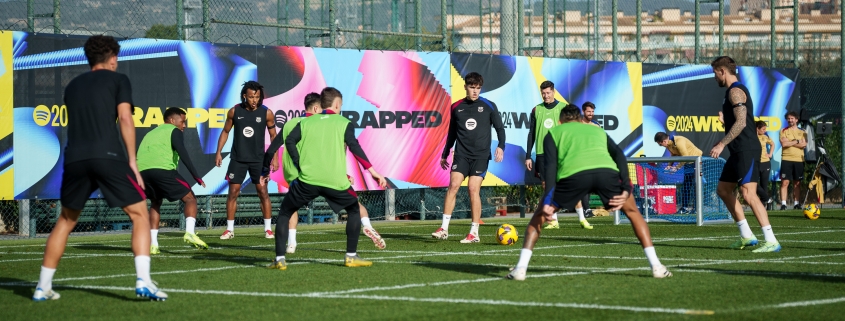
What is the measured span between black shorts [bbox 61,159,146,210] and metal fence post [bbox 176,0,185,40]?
1032 cm

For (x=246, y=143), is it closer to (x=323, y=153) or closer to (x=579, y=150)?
(x=323, y=153)

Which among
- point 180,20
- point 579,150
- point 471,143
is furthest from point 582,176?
point 180,20

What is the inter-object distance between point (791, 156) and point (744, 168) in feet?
41.3

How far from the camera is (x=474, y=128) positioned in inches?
574

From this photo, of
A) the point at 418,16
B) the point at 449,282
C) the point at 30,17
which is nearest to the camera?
the point at 449,282

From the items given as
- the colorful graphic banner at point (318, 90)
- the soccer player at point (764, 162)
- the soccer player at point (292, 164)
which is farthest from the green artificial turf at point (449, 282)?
the soccer player at point (764, 162)

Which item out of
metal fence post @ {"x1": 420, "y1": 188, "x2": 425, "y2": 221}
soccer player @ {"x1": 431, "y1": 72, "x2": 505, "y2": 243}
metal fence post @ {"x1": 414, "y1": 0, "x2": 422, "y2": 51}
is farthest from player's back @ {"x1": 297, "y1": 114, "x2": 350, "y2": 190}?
metal fence post @ {"x1": 414, "y1": 0, "x2": 422, "y2": 51}

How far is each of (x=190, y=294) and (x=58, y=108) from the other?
900cm

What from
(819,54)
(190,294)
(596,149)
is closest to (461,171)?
(596,149)

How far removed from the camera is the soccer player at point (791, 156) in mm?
23766

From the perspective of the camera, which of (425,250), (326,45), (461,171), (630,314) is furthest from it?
(326,45)

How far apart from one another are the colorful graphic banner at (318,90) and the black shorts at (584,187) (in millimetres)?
9778

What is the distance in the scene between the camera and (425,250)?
12.7 m

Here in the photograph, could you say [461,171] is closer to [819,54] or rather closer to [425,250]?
[425,250]
